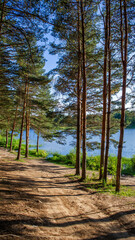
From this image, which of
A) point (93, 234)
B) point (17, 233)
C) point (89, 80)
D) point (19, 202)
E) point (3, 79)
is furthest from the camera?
point (89, 80)

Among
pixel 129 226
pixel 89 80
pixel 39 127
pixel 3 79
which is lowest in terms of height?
pixel 129 226

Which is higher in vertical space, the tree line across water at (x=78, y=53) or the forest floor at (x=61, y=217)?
the tree line across water at (x=78, y=53)

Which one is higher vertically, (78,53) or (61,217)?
(78,53)

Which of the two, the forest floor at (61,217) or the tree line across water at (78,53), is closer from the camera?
the forest floor at (61,217)

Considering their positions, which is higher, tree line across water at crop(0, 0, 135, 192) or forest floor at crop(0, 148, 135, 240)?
tree line across water at crop(0, 0, 135, 192)

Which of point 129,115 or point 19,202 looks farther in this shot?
point 129,115

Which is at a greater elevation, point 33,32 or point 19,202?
point 33,32

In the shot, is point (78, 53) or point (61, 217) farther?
point (78, 53)

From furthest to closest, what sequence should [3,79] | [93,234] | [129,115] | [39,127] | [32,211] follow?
[39,127]
[3,79]
[129,115]
[32,211]
[93,234]

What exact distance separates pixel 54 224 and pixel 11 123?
18.9 m

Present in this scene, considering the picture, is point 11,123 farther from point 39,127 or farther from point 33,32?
point 33,32

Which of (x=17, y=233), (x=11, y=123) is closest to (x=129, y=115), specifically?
(x=17, y=233)

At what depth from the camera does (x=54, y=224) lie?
10.3 ft

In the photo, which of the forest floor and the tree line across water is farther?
the tree line across water
